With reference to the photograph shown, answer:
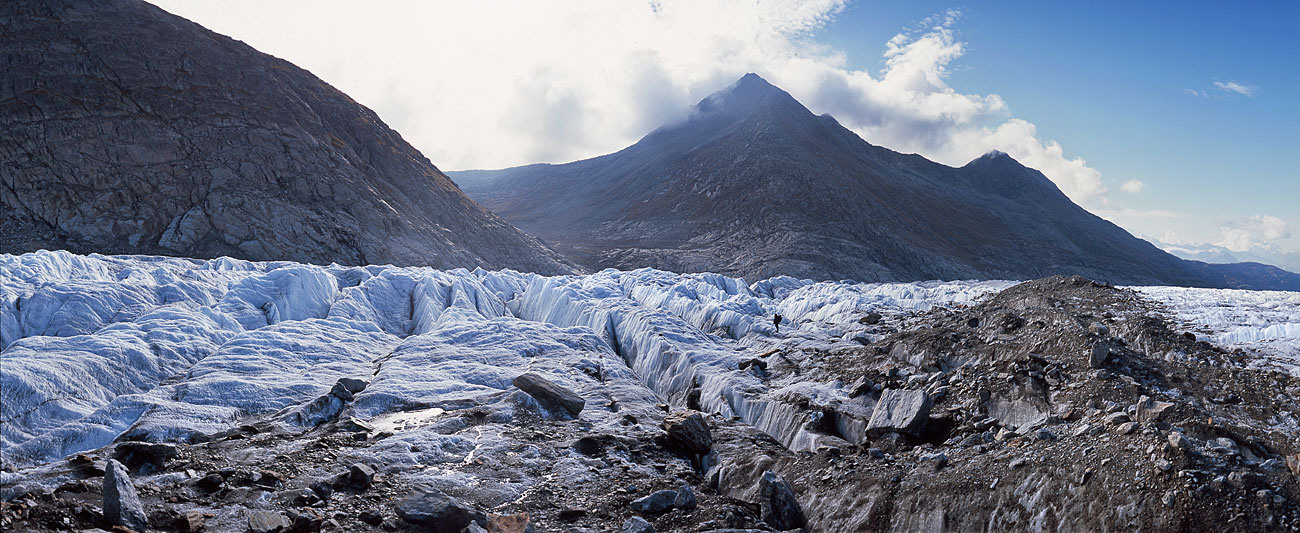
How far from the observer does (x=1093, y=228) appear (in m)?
122

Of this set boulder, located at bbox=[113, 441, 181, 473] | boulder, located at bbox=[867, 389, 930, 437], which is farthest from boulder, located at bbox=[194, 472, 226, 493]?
boulder, located at bbox=[867, 389, 930, 437]

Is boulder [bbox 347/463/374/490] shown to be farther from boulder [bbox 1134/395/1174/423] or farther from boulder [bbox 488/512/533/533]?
boulder [bbox 1134/395/1174/423]

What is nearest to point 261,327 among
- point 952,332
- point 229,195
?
point 952,332

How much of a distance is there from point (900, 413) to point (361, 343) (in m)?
14.5

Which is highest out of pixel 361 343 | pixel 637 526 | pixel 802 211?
pixel 802 211

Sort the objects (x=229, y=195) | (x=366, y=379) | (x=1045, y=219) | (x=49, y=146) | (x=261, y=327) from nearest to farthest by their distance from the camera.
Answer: (x=366, y=379) < (x=261, y=327) < (x=49, y=146) < (x=229, y=195) < (x=1045, y=219)

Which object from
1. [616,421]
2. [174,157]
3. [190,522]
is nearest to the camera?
[190,522]

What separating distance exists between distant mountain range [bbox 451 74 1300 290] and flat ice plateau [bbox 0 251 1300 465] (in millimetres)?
47140

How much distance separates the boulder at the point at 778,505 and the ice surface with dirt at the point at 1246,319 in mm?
9231

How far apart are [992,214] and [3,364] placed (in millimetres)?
122782

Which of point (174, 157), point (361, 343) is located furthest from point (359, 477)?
point (174, 157)

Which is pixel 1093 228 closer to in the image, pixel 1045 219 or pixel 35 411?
pixel 1045 219

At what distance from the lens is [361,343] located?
58.9 feet

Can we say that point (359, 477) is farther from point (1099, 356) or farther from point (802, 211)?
point (802, 211)
